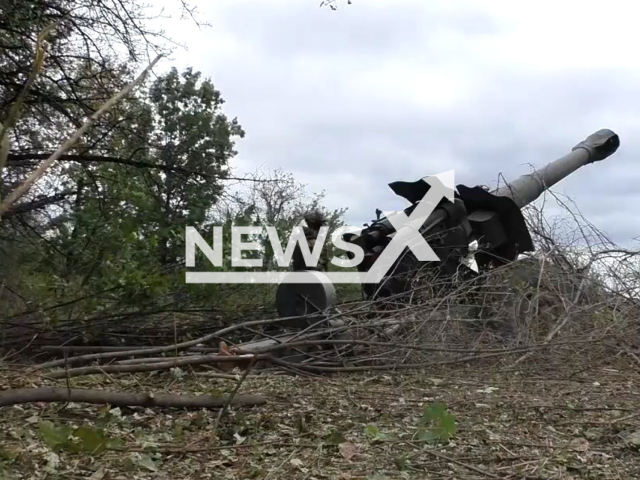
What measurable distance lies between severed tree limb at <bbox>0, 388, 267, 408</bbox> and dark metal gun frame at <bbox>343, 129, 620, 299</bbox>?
9.86ft

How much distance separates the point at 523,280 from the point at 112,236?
3.81 m

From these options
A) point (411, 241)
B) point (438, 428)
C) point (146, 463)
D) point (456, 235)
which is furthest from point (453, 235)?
point (146, 463)

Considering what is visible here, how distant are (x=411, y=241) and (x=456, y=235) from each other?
0.49m

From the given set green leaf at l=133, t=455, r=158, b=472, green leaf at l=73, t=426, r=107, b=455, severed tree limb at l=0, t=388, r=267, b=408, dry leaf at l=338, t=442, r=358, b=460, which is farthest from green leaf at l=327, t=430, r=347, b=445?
green leaf at l=73, t=426, r=107, b=455

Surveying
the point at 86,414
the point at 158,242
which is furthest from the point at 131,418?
the point at 158,242

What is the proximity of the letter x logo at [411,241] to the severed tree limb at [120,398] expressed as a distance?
315 centimetres

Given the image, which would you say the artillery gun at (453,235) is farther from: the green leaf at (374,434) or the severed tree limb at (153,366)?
the green leaf at (374,434)

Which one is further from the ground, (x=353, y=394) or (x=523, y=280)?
(x=523, y=280)

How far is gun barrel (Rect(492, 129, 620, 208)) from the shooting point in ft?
24.7

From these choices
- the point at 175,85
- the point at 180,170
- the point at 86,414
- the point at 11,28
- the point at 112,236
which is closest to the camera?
the point at 86,414

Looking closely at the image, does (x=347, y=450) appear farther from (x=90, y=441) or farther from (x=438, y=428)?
(x=90, y=441)

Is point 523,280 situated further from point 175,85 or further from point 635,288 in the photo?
point 175,85

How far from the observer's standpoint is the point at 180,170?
679cm

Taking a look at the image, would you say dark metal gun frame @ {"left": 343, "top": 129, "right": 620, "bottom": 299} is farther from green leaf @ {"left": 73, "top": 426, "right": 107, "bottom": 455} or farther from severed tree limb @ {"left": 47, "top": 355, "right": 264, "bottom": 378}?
green leaf @ {"left": 73, "top": 426, "right": 107, "bottom": 455}
